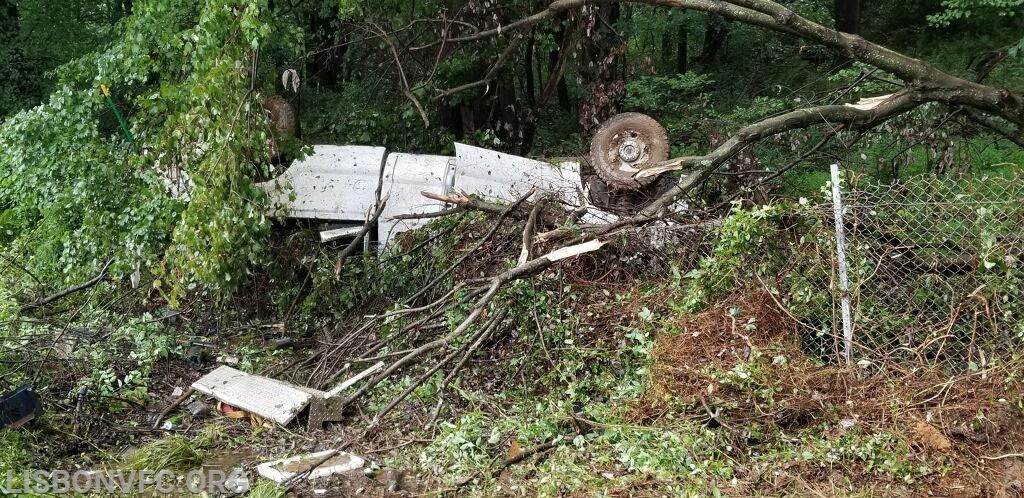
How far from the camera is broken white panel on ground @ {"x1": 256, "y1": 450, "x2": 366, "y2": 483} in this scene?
432 cm

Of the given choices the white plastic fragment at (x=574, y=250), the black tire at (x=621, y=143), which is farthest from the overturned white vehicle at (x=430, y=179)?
the white plastic fragment at (x=574, y=250)

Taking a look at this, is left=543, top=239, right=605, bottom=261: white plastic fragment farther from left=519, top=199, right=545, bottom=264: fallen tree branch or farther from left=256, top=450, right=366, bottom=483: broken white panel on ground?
left=256, top=450, right=366, bottom=483: broken white panel on ground

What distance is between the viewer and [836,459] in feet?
12.6

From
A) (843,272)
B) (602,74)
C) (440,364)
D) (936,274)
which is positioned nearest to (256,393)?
(440,364)

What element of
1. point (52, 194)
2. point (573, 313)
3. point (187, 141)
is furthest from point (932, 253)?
point (52, 194)

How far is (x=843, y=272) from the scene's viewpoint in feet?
14.4

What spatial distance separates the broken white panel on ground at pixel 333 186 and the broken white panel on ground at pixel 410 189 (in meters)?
0.18

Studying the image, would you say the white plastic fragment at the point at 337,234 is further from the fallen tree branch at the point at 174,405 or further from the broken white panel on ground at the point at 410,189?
the fallen tree branch at the point at 174,405

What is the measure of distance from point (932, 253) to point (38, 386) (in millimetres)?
6210

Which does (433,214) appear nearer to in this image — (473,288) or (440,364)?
(473,288)

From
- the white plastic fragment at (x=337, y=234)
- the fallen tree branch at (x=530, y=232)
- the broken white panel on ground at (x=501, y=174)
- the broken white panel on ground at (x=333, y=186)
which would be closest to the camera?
the fallen tree branch at (x=530, y=232)

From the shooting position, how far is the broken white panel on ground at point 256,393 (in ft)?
16.6

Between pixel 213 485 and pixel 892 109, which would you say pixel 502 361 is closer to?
pixel 213 485

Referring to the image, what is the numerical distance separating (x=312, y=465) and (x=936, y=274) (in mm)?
3836
